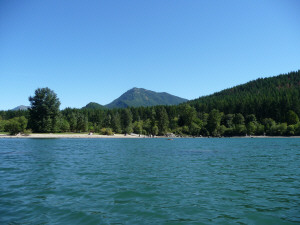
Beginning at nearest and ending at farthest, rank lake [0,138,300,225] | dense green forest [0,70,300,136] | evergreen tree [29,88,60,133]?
lake [0,138,300,225] < evergreen tree [29,88,60,133] < dense green forest [0,70,300,136]

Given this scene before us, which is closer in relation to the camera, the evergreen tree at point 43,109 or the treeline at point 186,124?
the evergreen tree at point 43,109

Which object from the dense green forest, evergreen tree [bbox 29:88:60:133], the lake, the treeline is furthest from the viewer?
the dense green forest

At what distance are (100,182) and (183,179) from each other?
18.4ft

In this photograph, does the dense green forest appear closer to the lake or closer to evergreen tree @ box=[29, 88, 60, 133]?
evergreen tree @ box=[29, 88, 60, 133]

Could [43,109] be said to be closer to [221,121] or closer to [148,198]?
[148,198]

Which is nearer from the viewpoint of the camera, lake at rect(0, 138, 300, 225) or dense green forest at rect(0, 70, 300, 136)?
lake at rect(0, 138, 300, 225)

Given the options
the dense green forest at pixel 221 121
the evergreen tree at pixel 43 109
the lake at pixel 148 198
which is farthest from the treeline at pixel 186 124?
the lake at pixel 148 198

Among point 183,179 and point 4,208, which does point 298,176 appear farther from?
point 4,208

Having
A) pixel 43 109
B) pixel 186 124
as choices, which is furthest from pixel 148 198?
pixel 186 124

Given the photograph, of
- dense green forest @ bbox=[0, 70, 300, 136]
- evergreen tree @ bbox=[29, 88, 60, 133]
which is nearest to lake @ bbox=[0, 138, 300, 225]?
evergreen tree @ bbox=[29, 88, 60, 133]

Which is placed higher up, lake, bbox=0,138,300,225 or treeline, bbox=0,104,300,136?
treeline, bbox=0,104,300,136

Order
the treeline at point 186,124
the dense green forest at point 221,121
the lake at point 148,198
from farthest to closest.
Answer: the dense green forest at point 221,121 → the treeline at point 186,124 → the lake at point 148,198

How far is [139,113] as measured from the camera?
195500 mm

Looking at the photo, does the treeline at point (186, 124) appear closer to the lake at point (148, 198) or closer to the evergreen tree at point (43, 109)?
the evergreen tree at point (43, 109)
